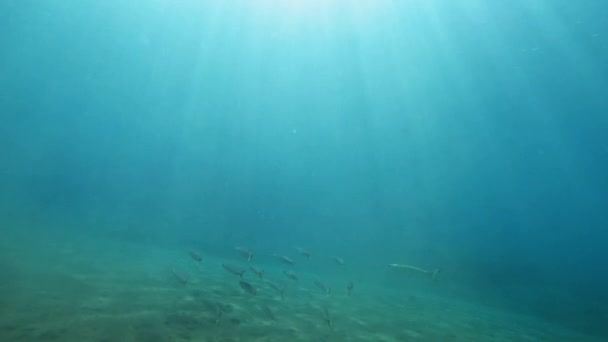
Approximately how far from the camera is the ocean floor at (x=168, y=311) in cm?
731

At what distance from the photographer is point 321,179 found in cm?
7688

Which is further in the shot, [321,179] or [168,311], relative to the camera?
[321,179]

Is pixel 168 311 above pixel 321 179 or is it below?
below

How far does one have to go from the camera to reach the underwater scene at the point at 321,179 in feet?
38.2

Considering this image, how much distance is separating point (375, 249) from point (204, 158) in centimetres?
4204

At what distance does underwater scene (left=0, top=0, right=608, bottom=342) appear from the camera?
38.2ft

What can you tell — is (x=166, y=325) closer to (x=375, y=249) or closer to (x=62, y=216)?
(x=375, y=249)

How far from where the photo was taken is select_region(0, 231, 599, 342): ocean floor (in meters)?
7.31

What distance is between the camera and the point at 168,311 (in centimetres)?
901

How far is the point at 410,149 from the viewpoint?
69125 mm

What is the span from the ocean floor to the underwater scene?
94 millimetres

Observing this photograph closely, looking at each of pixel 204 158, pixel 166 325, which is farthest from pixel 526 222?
pixel 166 325

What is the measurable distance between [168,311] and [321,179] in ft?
224

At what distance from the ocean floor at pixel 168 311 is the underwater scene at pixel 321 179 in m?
0.09
